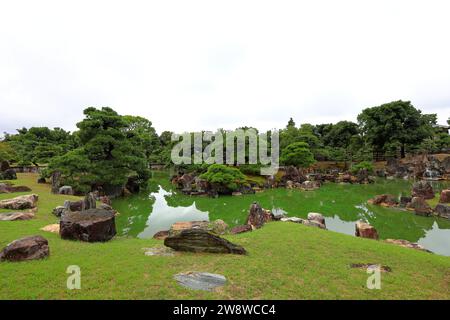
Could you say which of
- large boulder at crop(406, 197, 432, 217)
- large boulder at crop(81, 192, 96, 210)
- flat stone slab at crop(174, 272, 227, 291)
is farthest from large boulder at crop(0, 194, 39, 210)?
large boulder at crop(406, 197, 432, 217)

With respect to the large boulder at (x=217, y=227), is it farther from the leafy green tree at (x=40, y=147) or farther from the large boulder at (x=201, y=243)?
the leafy green tree at (x=40, y=147)

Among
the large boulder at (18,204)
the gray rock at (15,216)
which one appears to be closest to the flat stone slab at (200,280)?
the gray rock at (15,216)

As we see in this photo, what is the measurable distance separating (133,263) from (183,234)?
1.39 m

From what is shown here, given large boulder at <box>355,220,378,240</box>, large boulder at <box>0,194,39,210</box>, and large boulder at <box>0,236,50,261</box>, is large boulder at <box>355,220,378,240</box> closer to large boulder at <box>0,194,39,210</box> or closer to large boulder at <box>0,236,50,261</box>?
large boulder at <box>0,236,50,261</box>

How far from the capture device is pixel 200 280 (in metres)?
4.62

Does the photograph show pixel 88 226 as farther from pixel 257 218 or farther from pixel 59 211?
pixel 257 218

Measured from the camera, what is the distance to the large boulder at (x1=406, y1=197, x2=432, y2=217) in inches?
508

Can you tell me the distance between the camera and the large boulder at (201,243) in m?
6.19

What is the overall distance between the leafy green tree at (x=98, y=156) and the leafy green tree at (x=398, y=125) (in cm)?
3561

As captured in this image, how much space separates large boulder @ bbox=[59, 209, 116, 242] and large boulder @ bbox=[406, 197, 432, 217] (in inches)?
580

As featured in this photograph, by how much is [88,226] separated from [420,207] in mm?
15544

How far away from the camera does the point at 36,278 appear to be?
448 centimetres

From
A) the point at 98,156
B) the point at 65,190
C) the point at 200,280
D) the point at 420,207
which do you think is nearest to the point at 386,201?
the point at 420,207
